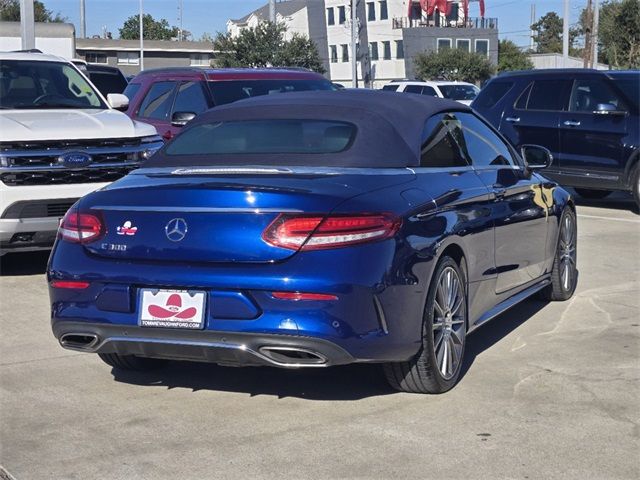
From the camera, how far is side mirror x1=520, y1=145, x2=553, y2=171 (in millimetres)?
7664

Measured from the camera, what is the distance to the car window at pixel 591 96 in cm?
1344

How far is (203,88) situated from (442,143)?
6.35 metres

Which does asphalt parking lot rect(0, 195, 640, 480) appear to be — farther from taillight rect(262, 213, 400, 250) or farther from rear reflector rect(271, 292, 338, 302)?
taillight rect(262, 213, 400, 250)

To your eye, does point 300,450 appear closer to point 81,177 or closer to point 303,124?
point 303,124

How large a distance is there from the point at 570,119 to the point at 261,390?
907 cm

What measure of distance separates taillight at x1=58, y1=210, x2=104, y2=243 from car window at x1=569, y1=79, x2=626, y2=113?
9.45 meters

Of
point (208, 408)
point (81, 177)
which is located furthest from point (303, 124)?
point (81, 177)

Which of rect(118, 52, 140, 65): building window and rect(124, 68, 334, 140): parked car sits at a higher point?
rect(118, 52, 140, 65): building window

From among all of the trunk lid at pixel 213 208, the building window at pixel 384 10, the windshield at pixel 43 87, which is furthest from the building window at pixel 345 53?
the trunk lid at pixel 213 208

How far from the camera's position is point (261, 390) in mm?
5652

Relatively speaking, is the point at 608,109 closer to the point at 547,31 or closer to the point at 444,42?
the point at 444,42

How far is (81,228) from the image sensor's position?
527 cm

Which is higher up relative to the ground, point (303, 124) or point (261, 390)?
point (303, 124)

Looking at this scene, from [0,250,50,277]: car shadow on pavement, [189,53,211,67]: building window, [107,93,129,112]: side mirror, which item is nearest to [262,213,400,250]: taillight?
[0,250,50,277]: car shadow on pavement
